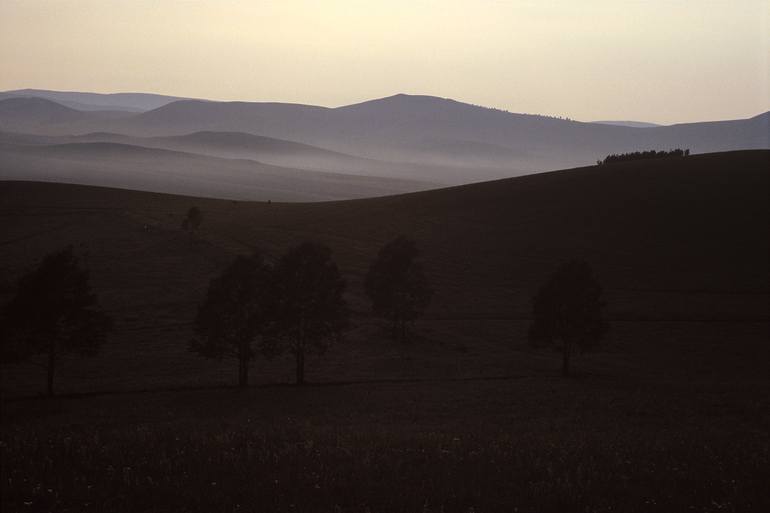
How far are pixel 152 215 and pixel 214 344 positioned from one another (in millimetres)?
75859

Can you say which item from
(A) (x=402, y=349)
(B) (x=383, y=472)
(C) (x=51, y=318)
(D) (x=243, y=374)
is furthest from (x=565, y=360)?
(B) (x=383, y=472)

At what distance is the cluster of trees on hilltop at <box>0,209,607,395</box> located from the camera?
38250 mm

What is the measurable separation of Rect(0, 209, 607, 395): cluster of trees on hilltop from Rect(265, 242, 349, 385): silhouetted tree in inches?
2.7

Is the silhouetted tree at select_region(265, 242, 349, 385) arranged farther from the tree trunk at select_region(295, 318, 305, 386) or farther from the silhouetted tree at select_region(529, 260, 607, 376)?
the silhouetted tree at select_region(529, 260, 607, 376)

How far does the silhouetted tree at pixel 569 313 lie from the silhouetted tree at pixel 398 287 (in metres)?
11.5

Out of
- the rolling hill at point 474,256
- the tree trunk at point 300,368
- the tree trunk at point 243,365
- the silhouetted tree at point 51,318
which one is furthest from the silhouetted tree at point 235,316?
the silhouetted tree at point 51,318

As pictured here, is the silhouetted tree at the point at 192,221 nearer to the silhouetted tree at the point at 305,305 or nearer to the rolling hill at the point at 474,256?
the rolling hill at the point at 474,256

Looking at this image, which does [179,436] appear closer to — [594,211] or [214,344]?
[214,344]

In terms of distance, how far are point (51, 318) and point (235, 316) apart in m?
11.0

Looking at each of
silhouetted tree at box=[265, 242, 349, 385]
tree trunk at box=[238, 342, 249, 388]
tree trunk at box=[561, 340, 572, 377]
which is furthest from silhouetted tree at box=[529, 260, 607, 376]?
tree trunk at box=[238, 342, 249, 388]

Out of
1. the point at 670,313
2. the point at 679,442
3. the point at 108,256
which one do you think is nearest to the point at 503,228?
the point at 670,313

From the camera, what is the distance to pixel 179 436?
48.8ft

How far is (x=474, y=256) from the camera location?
8512 centimetres

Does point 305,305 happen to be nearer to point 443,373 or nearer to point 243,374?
point 243,374
